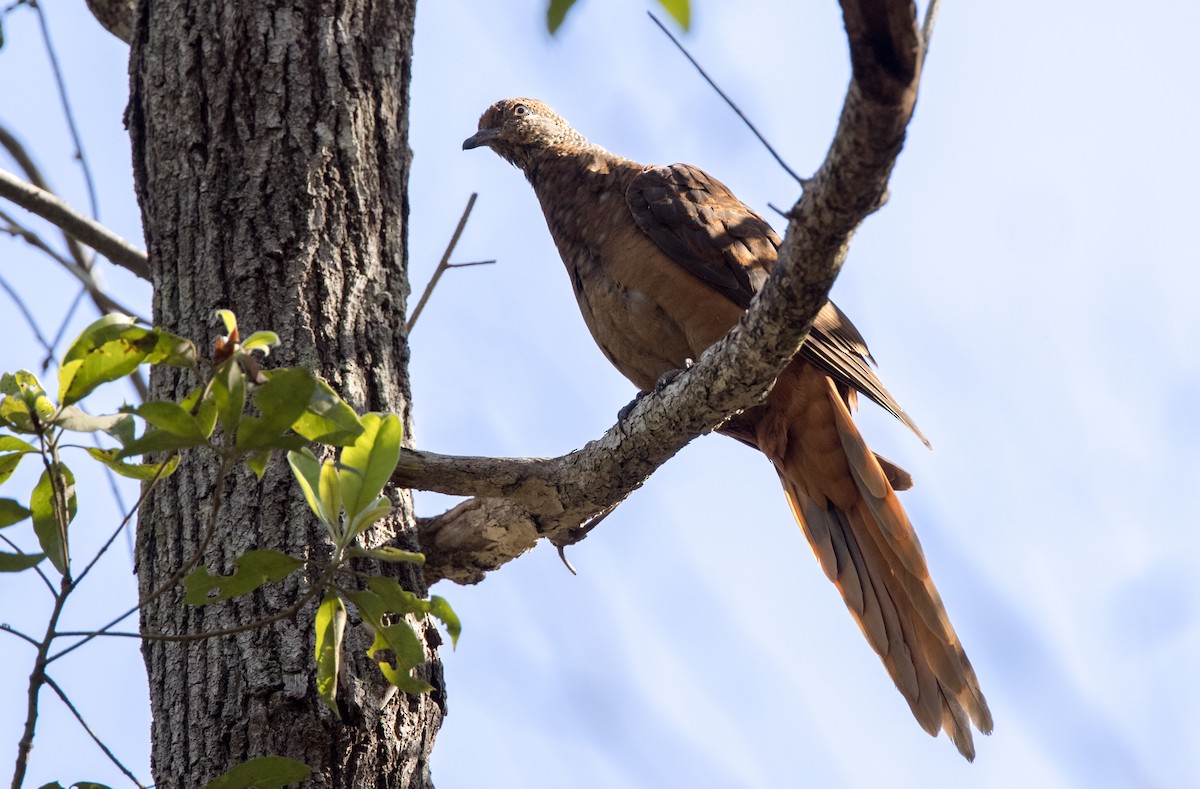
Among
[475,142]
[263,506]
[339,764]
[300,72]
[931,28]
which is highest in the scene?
[475,142]

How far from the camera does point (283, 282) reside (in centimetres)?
246

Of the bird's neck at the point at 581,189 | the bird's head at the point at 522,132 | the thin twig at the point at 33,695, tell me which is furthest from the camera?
the bird's head at the point at 522,132

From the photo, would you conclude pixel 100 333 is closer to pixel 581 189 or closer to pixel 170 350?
pixel 170 350

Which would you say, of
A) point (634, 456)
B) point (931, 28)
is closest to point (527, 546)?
point (634, 456)

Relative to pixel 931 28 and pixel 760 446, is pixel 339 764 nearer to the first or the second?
pixel 931 28

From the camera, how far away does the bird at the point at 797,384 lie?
3.18 metres

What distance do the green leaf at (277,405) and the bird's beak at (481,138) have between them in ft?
9.95

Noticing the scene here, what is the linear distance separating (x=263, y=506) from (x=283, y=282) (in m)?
0.54

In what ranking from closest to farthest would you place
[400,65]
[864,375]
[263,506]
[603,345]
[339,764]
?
[339,764] → [263,506] → [400,65] → [864,375] → [603,345]

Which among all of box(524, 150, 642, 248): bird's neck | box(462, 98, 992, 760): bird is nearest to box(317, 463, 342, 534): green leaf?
box(462, 98, 992, 760): bird

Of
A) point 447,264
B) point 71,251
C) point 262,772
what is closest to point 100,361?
point 262,772

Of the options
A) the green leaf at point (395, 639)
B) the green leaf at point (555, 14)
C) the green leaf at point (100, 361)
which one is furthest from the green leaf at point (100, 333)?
the green leaf at point (555, 14)

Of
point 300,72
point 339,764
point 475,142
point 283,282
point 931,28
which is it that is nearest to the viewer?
point 931,28

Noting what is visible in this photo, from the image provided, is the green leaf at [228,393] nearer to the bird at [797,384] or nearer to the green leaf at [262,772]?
the green leaf at [262,772]
